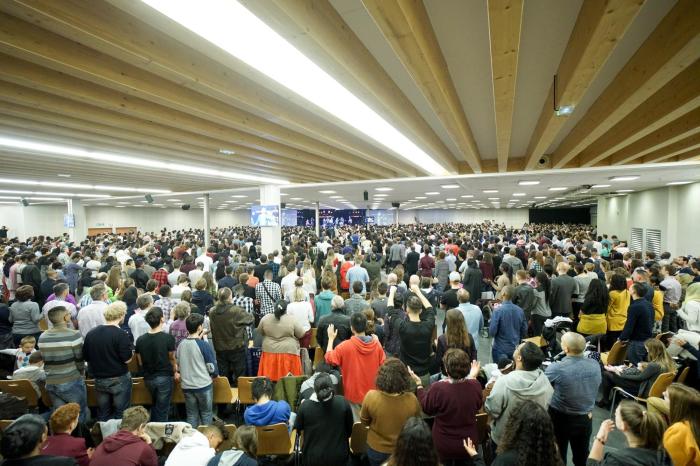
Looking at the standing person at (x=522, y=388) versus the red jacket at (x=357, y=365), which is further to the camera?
the red jacket at (x=357, y=365)

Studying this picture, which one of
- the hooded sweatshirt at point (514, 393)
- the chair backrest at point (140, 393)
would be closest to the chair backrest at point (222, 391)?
the chair backrest at point (140, 393)

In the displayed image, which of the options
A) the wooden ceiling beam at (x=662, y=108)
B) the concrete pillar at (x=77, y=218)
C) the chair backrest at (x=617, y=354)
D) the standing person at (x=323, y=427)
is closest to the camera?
the standing person at (x=323, y=427)

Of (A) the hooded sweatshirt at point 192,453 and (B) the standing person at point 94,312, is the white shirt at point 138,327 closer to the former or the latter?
(B) the standing person at point 94,312

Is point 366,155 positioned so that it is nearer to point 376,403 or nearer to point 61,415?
point 376,403

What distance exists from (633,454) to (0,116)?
22.8 ft

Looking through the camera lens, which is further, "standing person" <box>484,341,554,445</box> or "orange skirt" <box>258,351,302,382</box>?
"orange skirt" <box>258,351,302,382</box>

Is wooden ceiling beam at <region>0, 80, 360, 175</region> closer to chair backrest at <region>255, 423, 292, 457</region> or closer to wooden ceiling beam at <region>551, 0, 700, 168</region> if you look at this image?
chair backrest at <region>255, 423, 292, 457</region>

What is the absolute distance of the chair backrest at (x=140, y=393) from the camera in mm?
3996

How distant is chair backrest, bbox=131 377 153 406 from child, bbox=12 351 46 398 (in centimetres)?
104

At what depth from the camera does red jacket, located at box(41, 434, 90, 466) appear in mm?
2479

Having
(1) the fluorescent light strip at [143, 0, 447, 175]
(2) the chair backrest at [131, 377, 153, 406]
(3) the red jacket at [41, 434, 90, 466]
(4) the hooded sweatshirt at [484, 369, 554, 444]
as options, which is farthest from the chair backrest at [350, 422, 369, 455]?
(1) the fluorescent light strip at [143, 0, 447, 175]

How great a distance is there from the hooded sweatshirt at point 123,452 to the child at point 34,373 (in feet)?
7.64

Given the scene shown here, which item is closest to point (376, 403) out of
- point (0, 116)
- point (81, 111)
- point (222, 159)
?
point (81, 111)

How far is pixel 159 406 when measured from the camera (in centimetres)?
385
